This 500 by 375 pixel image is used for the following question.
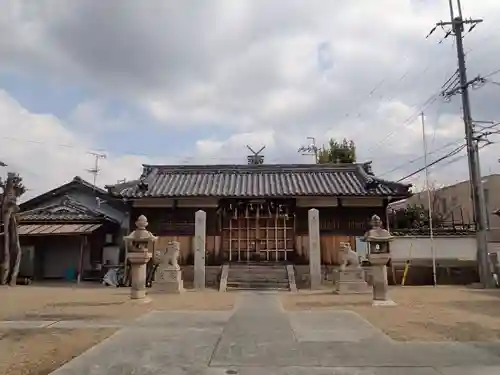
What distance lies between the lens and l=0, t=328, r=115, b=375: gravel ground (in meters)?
6.01

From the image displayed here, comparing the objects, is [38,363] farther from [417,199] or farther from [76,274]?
[417,199]

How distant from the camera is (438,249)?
2153 cm

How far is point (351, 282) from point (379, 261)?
378 centimetres

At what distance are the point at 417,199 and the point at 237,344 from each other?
3719 cm

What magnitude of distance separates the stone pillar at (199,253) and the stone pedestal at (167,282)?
6.00 feet

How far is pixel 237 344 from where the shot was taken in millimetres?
7371

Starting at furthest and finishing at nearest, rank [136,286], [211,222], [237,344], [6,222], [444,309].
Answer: [211,222] → [6,222] → [136,286] → [444,309] → [237,344]

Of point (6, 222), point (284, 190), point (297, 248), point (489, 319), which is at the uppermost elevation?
point (284, 190)

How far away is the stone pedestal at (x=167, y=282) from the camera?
56.3 feet

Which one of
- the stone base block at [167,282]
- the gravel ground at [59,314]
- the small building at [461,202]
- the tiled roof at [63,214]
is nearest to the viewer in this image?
the gravel ground at [59,314]

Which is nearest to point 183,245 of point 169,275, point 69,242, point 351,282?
point 169,275

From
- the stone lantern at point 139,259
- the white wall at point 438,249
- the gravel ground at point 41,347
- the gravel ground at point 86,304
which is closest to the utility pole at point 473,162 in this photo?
the white wall at point 438,249

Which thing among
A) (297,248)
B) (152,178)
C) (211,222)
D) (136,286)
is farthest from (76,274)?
(297,248)

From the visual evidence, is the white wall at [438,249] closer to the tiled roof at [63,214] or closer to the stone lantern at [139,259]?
the stone lantern at [139,259]
